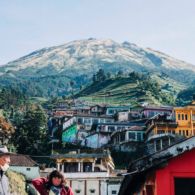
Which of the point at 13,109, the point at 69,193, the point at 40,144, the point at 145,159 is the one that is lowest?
the point at 69,193

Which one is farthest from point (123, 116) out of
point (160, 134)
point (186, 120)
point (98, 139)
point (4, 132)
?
point (4, 132)

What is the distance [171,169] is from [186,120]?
239 feet

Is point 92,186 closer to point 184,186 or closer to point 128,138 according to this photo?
point 128,138

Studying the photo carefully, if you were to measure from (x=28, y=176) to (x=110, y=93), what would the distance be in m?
88.4

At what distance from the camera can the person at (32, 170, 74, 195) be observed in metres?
7.01

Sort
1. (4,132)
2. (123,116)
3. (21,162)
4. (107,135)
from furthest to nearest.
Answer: (123,116) < (107,135) < (4,132) < (21,162)

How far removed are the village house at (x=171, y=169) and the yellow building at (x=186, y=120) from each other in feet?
231

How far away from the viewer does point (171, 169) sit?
347 inches

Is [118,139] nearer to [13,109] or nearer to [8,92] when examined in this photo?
[13,109]

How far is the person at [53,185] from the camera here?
23.0ft

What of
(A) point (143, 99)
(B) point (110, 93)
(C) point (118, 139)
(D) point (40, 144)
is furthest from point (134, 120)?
(B) point (110, 93)

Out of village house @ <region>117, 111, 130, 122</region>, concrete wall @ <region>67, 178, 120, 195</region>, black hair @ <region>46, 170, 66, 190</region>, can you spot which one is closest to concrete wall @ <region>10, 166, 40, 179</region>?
concrete wall @ <region>67, 178, 120, 195</region>

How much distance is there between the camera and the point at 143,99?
124 m

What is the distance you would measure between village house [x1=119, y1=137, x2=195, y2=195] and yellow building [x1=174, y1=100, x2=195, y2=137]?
231 feet
